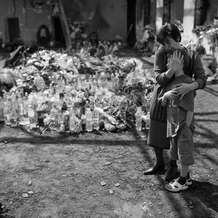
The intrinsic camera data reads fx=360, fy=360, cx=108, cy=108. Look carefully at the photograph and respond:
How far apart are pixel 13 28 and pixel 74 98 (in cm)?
1331

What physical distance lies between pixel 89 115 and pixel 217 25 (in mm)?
5905

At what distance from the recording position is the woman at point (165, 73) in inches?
125

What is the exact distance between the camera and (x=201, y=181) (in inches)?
148

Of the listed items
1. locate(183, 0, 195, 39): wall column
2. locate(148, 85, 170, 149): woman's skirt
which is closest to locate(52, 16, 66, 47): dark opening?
locate(183, 0, 195, 39): wall column

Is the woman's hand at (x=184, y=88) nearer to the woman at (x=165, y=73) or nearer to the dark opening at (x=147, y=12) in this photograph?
the woman at (x=165, y=73)

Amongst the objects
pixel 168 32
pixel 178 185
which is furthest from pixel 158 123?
pixel 168 32

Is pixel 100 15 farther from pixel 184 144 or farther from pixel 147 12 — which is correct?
pixel 184 144

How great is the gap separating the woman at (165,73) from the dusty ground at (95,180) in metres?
0.48

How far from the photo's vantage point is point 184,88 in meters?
3.12

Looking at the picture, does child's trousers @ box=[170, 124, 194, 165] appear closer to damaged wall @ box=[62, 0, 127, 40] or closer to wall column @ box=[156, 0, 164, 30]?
wall column @ box=[156, 0, 164, 30]

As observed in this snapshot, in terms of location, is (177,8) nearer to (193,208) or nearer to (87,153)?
(87,153)

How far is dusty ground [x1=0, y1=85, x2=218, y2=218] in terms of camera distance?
127 inches

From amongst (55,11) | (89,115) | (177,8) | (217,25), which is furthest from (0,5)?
(89,115)

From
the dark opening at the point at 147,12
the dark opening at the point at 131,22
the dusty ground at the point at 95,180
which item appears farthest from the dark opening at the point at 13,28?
the dusty ground at the point at 95,180
